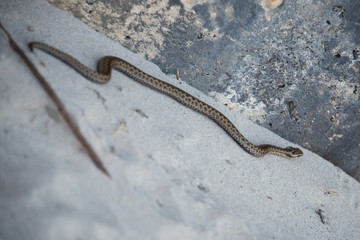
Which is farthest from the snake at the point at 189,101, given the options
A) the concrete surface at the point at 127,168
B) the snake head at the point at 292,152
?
the concrete surface at the point at 127,168

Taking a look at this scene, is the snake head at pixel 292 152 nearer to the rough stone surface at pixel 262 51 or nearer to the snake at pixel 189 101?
the snake at pixel 189 101

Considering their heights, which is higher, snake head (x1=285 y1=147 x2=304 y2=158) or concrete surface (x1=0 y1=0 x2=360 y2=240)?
snake head (x1=285 y1=147 x2=304 y2=158)

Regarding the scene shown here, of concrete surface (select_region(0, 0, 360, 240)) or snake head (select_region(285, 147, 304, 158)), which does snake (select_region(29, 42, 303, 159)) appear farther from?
concrete surface (select_region(0, 0, 360, 240))

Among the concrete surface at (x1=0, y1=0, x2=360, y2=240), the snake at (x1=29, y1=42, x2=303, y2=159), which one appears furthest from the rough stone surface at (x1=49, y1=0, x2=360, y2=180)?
the snake at (x1=29, y1=42, x2=303, y2=159)

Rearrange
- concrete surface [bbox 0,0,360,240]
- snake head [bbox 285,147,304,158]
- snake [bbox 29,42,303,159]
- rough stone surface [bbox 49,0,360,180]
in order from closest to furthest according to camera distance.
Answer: concrete surface [bbox 0,0,360,240]
snake [bbox 29,42,303,159]
rough stone surface [bbox 49,0,360,180]
snake head [bbox 285,147,304,158]

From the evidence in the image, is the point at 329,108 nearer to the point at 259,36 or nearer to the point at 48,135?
the point at 259,36

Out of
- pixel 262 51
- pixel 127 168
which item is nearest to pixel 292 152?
pixel 262 51

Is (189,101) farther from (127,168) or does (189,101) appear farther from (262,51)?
(127,168)
